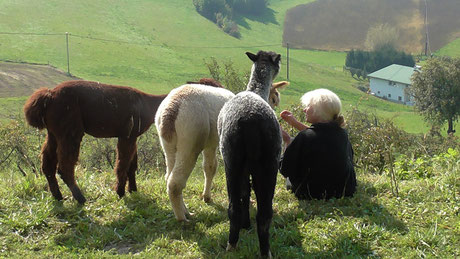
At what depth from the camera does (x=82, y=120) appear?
6004 mm

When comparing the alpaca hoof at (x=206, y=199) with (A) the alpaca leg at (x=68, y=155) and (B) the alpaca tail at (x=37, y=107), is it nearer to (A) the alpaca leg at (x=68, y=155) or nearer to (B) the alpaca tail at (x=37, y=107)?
(A) the alpaca leg at (x=68, y=155)

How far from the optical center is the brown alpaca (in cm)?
582

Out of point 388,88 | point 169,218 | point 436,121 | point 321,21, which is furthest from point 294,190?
point 321,21

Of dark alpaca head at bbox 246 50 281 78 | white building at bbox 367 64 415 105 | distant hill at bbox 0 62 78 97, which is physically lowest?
white building at bbox 367 64 415 105

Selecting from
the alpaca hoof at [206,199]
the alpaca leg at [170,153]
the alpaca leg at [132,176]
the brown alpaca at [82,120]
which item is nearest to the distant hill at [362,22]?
the alpaca leg at [132,176]

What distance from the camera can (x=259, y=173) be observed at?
4340mm

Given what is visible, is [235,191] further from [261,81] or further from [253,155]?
[261,81]

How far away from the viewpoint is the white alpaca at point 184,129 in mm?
5262

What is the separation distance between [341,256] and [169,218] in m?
2.21

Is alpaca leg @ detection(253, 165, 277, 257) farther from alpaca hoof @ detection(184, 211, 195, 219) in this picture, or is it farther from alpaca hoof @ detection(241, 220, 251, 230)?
alpaca hoof @ detection(184, 211, 195, 219)

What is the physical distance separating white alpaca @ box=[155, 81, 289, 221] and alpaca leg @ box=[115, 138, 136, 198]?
902mm

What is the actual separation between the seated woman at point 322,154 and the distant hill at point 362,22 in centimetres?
7264

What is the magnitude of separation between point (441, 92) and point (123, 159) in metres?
55.6

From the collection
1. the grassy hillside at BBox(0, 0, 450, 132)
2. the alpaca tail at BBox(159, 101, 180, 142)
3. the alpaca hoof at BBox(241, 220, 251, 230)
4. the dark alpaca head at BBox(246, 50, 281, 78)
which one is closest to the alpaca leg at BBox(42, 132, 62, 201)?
the alpaca tail at BBox(159, 101, 180, 142)
